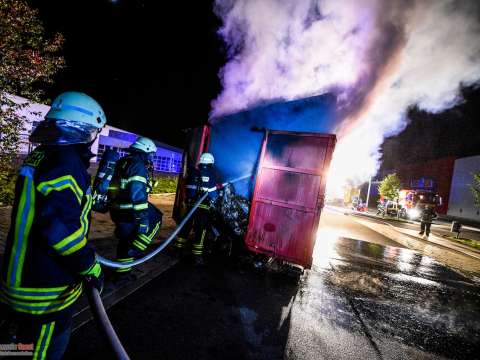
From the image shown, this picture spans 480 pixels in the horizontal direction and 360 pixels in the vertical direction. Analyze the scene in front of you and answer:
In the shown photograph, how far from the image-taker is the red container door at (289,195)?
4.96 metres

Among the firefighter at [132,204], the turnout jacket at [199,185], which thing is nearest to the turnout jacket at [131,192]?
the firefighter at [132,204]

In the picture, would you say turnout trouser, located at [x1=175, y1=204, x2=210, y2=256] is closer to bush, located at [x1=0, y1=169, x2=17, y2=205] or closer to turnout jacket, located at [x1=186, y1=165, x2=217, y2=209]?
turnout jacket, located at [x1=186, y1=165, x2=217, y2=209]

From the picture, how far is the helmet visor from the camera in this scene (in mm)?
1546

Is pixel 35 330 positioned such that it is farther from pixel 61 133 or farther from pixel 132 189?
pixel 132 189

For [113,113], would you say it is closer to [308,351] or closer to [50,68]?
[50,68]

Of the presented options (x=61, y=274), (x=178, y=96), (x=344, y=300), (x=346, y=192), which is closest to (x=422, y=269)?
(x=344, y=300)

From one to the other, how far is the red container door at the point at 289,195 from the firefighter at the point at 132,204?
220cm

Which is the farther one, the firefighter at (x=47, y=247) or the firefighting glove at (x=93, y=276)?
the firefighting glove at (x=93, y=276)

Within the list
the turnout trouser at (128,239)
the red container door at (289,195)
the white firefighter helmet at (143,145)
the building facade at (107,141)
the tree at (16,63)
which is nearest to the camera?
the turnout trouser at (128,239)

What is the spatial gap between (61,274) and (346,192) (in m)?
70.6

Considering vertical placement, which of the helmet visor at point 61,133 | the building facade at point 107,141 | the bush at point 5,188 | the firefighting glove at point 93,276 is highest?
the building facade at point 107,141

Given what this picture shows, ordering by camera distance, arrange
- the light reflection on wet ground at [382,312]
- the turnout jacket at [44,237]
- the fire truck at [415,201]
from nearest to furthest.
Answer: the turnout jacket at [44,237], the light reflection on wet ground at [382,312], the fire truck at [415,201]

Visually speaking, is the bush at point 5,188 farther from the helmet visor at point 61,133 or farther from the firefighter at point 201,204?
the helmet visor at point 61,133

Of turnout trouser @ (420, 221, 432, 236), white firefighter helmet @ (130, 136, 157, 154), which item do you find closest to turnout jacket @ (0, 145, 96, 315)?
white firefighter helmet @ (130, 136, 157, 154)
